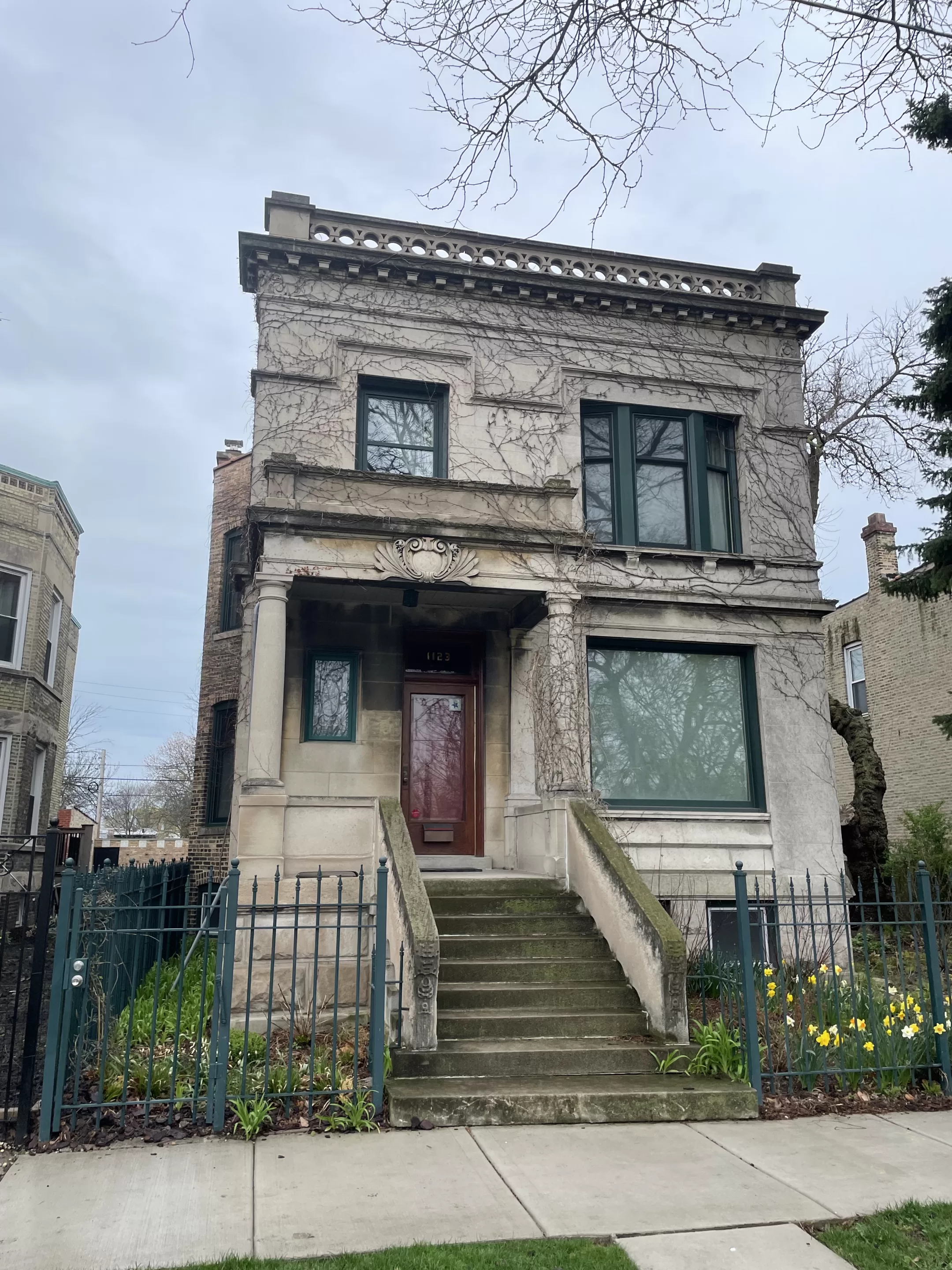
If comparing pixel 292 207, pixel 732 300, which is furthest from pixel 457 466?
pixel 732 300

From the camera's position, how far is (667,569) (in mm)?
12672

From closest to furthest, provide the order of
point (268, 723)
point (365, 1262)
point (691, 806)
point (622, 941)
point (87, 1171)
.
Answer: point (365, 1262)
point (87, 1171)
point (622, 941)
point (268, 723)
point (691, 806)

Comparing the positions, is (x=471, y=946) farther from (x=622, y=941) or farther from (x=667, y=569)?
(x=667, y=569)

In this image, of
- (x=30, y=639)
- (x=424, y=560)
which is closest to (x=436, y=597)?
(x=424, y=560)

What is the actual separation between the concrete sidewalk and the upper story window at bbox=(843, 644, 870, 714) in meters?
17.1

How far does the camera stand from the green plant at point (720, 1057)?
7.19 metres

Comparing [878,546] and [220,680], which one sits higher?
[878,546]

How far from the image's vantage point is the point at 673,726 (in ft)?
41.1

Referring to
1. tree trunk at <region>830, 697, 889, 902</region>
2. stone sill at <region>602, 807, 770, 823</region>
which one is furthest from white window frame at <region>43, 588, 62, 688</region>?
tree trunk at <region>830, 697, 889, 902</region>

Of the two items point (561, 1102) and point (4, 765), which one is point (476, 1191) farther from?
point (4, 765)

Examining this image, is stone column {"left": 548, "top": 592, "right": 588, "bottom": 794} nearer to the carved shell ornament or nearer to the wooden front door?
the carved shell ornament

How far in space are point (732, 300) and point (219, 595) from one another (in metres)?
11.7

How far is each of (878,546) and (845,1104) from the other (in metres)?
16.7

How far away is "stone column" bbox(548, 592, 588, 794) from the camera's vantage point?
35.3 feet
